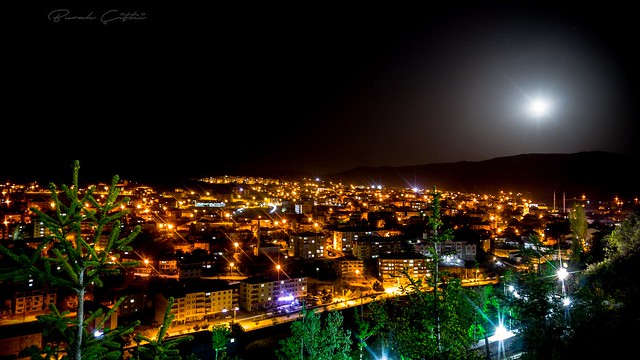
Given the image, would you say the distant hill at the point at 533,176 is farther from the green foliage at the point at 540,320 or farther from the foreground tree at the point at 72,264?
the foreground tree at the point at 72,264

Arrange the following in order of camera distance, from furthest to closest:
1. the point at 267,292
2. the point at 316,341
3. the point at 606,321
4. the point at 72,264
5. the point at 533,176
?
the point at 533,176, the point at 267,292, the point at 316,341, the point at 606,321, the point at 72,264

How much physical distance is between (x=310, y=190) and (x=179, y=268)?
184 feet

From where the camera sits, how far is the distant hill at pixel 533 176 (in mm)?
69125

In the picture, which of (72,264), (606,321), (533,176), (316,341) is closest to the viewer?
(72,264)

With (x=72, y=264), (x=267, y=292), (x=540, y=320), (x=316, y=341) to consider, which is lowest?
(x=267, y=292)

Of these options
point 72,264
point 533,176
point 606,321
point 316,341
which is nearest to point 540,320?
point 606,321

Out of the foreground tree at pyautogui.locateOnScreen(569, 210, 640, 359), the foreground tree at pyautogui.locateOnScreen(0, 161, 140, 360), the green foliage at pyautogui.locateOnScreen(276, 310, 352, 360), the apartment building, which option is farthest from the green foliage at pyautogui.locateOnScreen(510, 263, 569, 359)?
the apartment building

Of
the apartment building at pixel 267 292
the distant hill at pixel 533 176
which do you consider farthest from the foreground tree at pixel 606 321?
the distant hill at pixel 533 176

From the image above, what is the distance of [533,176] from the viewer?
85500 mm

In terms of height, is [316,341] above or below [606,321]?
below

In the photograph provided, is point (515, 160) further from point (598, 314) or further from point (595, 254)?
point (598, 314)

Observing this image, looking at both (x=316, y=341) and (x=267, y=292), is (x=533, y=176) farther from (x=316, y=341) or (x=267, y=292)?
(x=316, y=341)

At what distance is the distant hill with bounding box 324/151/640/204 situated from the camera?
69.1 meters

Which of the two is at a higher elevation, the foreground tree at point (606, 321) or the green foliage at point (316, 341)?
the foreground tree at point (606, 321)
